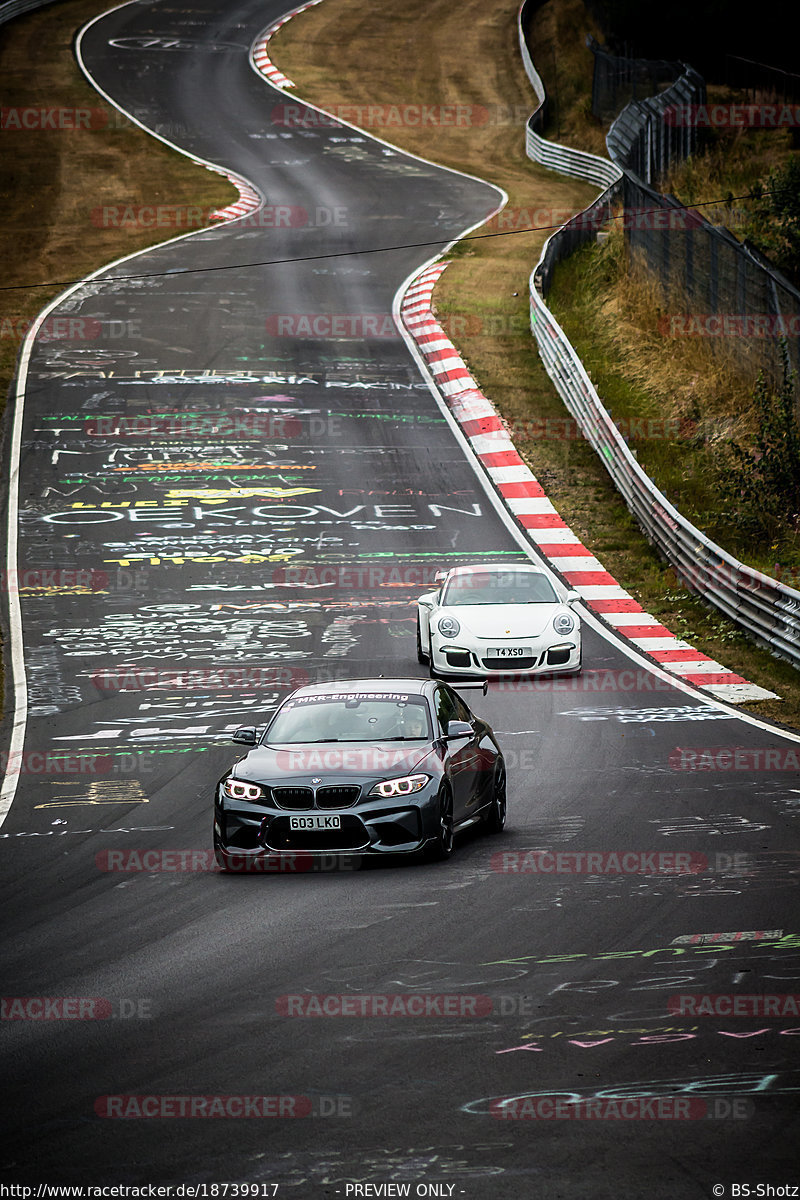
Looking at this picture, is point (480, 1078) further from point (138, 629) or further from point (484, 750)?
point (138, 629)

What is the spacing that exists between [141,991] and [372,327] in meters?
30.7

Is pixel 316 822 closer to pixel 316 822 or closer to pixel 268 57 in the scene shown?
pixel 316 822

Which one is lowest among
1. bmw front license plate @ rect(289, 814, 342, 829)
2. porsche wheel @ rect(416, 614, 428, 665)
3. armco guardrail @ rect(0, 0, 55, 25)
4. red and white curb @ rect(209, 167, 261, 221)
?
porsche wheel @ rect(416, 614, 428, 665)

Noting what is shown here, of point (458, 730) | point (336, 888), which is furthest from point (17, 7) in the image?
point (336, 888)

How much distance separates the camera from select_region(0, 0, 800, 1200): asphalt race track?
20.3ft

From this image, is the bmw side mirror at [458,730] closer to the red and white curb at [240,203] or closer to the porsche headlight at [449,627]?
the porsche headlight at [449,627]

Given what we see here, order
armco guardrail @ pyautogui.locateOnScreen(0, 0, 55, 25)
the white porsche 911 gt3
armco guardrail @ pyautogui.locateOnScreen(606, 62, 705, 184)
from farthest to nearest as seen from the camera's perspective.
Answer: armco guardrail @ pyautogui.locateOnScreen(0, 0, 55, 25) < armco guardrail @ pyautogui.locateOnScreen(606, 62, 705, 184) < the white porsche 911 gt3

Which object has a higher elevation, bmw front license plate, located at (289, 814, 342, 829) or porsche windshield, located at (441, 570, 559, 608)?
bmw front license plate, located at (289, 814, 342, 829)

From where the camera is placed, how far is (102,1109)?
653 cm

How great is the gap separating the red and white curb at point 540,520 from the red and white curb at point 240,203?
28.4 ft

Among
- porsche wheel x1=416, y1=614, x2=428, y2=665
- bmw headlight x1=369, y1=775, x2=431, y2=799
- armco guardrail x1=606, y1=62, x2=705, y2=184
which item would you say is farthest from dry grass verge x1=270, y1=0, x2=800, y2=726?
bmw headlight x1=369, y1=775, x2=431, y2=799

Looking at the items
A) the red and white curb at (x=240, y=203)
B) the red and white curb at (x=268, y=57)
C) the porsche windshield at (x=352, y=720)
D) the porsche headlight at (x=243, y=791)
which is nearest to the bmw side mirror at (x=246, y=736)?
the porsche windshield at (x=352, y=720)

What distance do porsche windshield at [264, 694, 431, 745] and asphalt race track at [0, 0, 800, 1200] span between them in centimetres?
103

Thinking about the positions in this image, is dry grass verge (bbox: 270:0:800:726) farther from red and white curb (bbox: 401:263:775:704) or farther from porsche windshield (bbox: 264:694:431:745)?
porsche windshield (bbox: 264:694:431:745)
